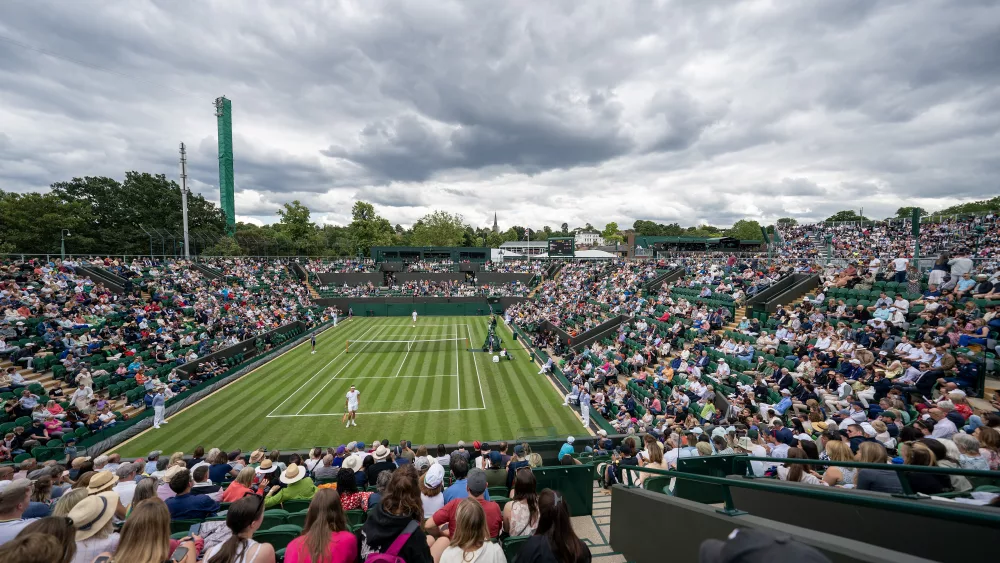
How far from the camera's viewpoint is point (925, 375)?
354 inches

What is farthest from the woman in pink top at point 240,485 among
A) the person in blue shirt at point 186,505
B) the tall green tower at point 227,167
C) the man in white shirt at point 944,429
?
the tall green tower at point 227,167

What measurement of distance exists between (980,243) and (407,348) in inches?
1202

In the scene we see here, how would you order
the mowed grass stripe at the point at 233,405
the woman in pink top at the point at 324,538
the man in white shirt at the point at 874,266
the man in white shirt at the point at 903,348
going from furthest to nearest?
1. the mowed grass stripe at the point at 233,405
2. the man in white shirt at the point at 874,266
3. the man in white shirt at the point at 903,348
4. the woman in pink top at the point at 324,538

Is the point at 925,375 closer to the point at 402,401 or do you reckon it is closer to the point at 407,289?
the point at 402,401

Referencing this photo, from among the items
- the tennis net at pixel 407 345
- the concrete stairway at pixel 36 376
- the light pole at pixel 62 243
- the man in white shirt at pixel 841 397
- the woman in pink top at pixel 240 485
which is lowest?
the tennis net at pixel 407 345

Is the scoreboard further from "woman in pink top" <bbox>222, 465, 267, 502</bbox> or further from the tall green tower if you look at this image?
the tall green tower

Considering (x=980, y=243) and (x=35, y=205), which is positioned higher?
(x=35, y=205)

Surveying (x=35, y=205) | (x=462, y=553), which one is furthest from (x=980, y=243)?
(x=35, y=205)

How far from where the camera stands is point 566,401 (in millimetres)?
17469

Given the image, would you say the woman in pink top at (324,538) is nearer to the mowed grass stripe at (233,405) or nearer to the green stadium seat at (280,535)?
the green stadium seat at (280,535)

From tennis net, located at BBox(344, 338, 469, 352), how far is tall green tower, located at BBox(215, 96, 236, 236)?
52994 millimetres

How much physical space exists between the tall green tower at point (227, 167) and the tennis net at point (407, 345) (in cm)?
5299

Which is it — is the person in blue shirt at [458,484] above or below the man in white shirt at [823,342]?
below

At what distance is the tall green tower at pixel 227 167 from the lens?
68250 mm
